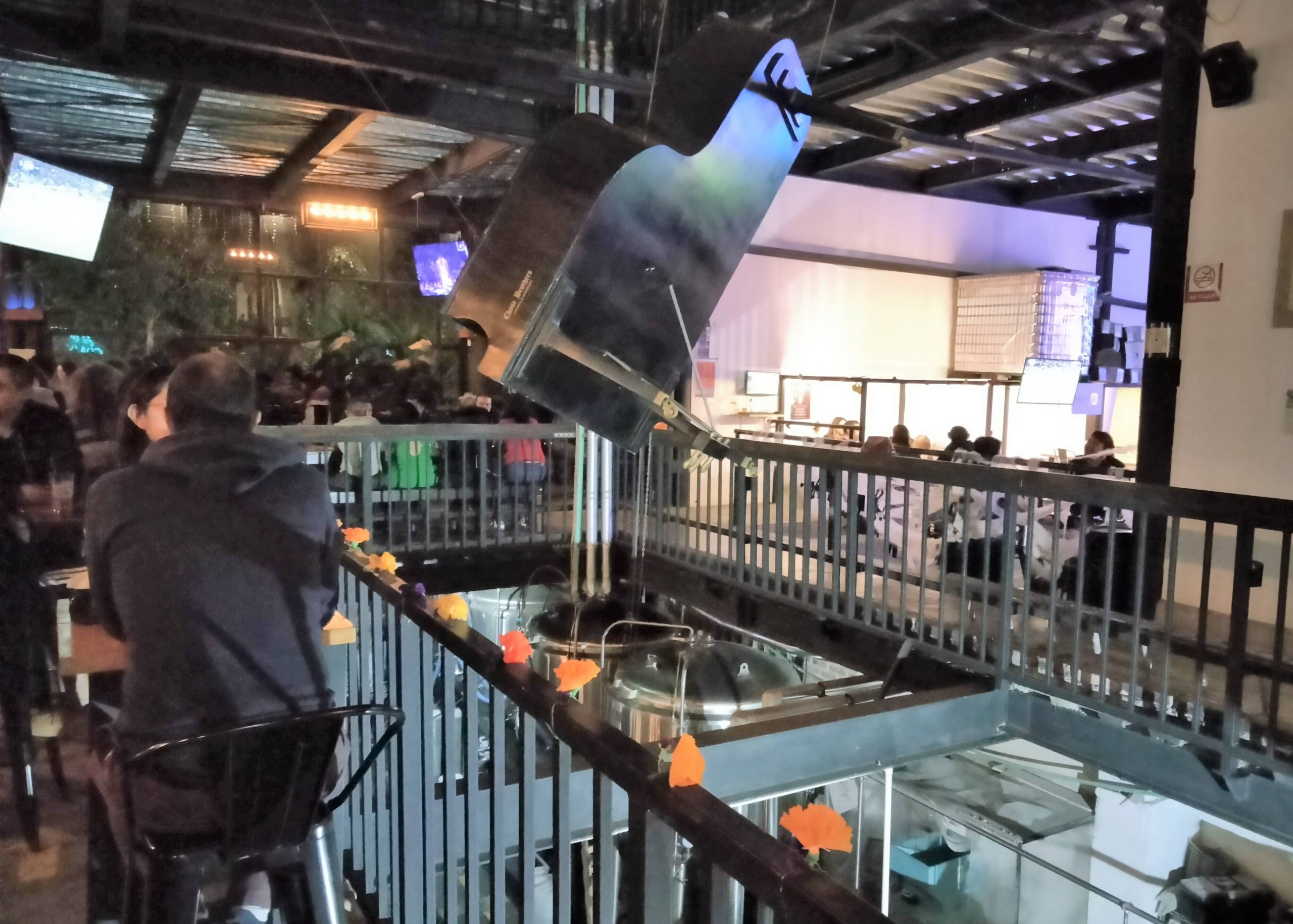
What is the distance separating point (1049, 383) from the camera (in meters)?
7.89

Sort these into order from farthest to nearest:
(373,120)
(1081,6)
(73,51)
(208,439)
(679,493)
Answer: (373,120) → (679,493) → (73,51) → (1081,6) → (208,439)

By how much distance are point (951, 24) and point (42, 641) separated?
535 cm

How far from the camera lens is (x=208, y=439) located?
1990mm

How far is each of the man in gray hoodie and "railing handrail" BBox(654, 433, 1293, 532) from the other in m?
1.05

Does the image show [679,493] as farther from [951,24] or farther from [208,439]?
[208,439]

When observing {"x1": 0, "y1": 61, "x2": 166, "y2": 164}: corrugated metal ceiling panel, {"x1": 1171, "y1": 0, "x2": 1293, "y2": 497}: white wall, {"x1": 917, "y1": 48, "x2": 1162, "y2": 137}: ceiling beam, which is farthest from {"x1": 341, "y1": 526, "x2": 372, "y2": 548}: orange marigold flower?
{"x1": 917, "y1": 48, "x2": 1162, "y2": 137}: ceiling beam

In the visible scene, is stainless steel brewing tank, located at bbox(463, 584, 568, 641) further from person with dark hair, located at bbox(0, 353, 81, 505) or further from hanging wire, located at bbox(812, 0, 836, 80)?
hanging wire, located at bbox(812, 0, 836, 80)

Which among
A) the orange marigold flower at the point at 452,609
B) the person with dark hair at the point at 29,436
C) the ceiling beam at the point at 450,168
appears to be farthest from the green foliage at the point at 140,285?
the orange marigold flower at the point at 452,609

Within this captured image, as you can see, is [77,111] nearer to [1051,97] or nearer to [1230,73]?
[1051,97]

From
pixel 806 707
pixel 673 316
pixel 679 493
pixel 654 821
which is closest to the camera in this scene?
pixel 654 821

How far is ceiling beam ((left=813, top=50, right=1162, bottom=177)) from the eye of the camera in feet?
18.3

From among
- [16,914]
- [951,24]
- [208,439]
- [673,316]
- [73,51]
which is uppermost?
[951,24]

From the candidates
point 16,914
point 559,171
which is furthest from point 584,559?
point 559,171

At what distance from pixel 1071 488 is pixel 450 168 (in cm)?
671
